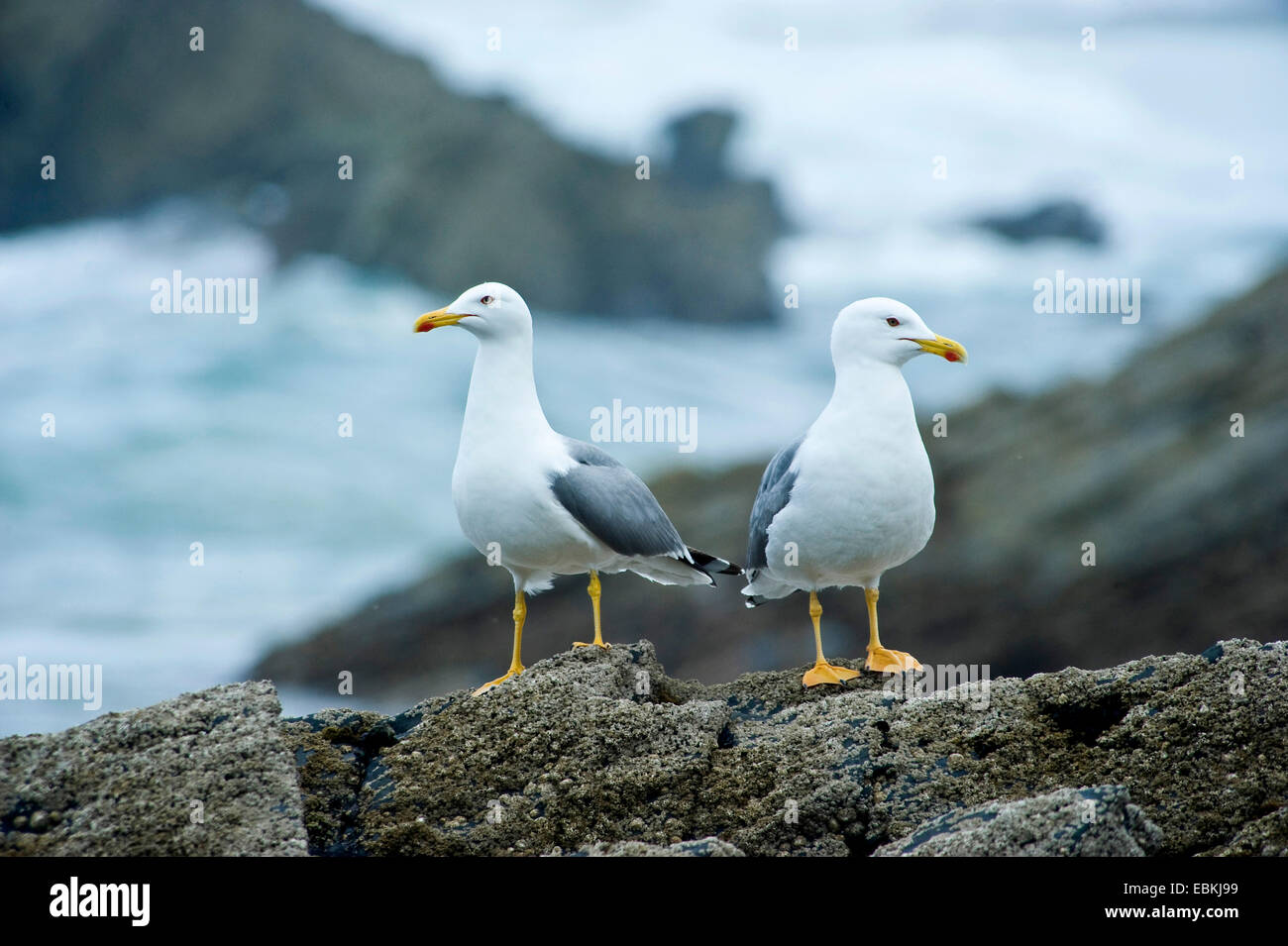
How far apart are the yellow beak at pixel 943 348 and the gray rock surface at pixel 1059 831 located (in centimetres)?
262

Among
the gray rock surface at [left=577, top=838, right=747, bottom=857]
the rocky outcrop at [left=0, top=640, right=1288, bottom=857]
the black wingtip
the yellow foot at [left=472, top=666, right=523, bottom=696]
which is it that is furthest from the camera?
the black wingtip

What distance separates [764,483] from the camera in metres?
6.96

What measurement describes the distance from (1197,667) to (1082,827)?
1582 millimetres

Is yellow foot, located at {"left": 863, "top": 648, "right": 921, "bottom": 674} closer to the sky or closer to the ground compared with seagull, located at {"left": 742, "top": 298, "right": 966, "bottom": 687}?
closer to the ground

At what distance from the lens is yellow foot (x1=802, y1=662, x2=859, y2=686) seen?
6387 mm

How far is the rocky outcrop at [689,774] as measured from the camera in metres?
4.64

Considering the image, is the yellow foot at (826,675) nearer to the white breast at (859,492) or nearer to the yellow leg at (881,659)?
the yellow leg at (881,659)

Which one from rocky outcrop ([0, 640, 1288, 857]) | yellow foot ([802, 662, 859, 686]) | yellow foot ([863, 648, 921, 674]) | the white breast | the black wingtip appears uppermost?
the white breast

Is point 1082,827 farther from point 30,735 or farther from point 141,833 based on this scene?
point 30,735

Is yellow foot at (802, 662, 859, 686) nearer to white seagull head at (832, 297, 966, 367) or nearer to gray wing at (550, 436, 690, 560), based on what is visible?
gray wing at (550, 436, 690, 560)

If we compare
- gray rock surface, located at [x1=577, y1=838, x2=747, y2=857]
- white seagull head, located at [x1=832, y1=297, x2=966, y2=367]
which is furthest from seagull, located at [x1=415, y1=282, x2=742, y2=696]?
gray rock surface, located at [x1=577, y1=838, x2=747, y2=857]

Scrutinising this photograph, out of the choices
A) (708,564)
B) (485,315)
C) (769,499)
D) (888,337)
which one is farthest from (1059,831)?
(485,315)

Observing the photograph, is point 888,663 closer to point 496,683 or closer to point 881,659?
point 881,659

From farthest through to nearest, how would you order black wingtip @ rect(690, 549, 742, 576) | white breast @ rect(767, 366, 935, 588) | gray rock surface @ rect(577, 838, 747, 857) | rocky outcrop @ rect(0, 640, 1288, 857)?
black wingtip @ rect(690, 549, 742, 576), white breast @ rect(767, 366, 935, 588), rocky outcrop @ rect(0, 640, 1288, 857), gray rock surface @ rect(577, 838, 747, 857)
